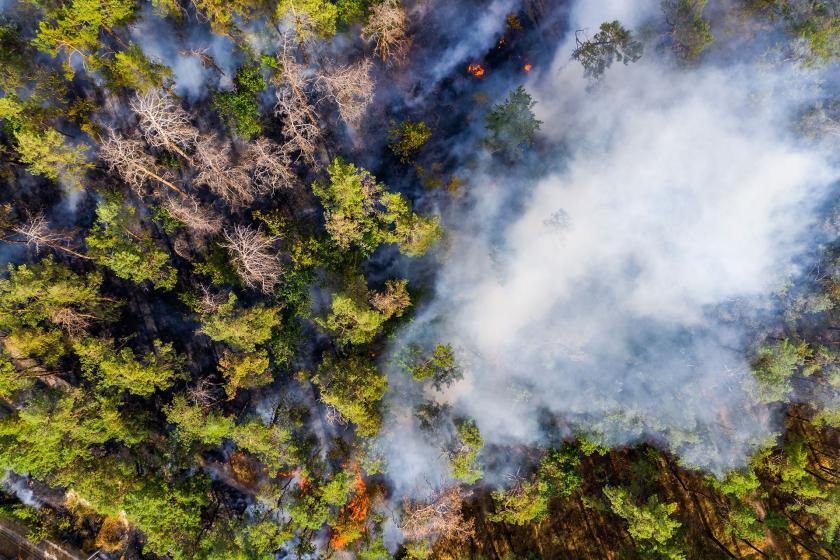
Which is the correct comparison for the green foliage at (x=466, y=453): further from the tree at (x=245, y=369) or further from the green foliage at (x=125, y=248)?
the green foliage at (x=125, y=248)

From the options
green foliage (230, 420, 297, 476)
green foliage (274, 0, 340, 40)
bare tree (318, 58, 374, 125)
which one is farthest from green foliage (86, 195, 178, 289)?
green foliage (274, 0, 340, 40)

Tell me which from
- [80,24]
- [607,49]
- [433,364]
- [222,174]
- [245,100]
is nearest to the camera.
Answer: [80,24]

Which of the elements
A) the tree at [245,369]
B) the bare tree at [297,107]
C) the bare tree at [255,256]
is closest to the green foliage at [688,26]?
the bare tree at [297,107]

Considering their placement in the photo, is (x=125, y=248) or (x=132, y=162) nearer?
(x=132, y=162)

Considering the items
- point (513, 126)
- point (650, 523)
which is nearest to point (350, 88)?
point (513, 126)

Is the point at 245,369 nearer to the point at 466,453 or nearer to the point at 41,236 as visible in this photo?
the point at 466,453

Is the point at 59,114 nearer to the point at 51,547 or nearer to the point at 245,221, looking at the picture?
the point at 245,221

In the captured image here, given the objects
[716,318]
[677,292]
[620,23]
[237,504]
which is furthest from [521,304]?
[237,504]
